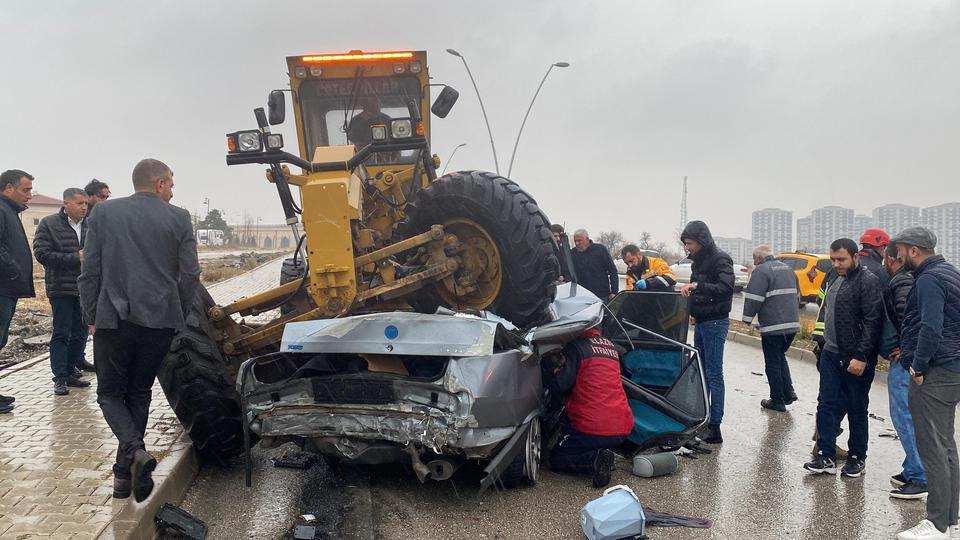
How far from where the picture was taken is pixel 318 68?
6.79 m

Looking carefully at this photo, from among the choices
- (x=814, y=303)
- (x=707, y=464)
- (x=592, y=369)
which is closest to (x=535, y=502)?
(x=592, y=369)

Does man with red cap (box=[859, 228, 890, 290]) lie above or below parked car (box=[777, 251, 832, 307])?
above

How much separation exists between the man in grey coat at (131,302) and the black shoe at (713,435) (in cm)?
446

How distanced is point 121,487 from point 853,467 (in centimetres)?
508

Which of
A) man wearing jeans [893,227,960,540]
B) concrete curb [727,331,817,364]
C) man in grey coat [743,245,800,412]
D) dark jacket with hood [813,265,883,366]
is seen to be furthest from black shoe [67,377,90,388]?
concrete curb [727,331,817,364]

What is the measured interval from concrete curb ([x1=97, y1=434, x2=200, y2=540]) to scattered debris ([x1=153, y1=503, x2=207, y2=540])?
49mm

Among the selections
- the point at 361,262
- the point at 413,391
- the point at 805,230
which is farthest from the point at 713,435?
the point at 805,230

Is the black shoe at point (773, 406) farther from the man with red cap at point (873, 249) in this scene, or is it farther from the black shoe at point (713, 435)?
the man with red cap at point (873, 249)

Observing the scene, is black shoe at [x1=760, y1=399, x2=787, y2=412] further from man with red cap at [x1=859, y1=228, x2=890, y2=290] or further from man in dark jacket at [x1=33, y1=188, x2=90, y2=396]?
man in dark jacket at [x1=33, y1=188, x2=90, y2=396]

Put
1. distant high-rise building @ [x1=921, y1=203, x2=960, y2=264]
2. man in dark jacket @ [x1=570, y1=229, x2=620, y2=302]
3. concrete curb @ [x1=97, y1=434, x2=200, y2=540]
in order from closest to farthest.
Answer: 1. concrete curb @ [x1=97, y1=434, x2=200, y2=540]
2. man in dark jacket @ [x1=570, y1=229, x2=620, y2=302]
3. distant high-rise building @ [x1=921, y1=203, x2=960, y2=264]

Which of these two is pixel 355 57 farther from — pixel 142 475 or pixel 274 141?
pixel 142 475

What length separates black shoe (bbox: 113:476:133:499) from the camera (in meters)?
3.85

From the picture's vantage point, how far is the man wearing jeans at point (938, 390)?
4.04 metres

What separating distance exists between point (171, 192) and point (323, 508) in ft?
7.37
